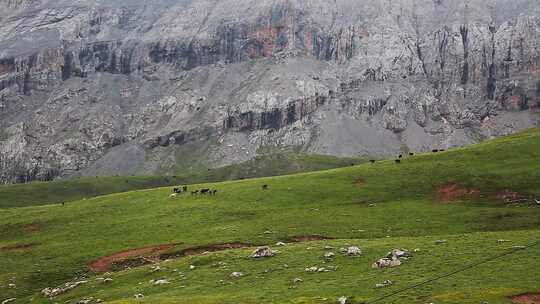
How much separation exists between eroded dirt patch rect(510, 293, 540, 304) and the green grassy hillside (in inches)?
17.1

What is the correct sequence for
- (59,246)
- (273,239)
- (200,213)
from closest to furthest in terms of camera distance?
(273,239), (59,246), (200,213)

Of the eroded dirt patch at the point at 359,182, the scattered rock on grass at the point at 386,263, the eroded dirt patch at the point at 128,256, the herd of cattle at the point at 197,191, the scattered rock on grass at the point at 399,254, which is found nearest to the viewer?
the scattered rock on grass at the point at 386,263

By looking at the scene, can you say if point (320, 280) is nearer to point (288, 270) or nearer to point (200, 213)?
point (288, 270)

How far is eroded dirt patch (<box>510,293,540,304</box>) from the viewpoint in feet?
113

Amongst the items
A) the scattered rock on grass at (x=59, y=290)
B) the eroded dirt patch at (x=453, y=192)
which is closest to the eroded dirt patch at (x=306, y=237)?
the eroded dirt patch at (x=453, y=192)

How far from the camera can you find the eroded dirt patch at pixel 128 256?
64.9 metres

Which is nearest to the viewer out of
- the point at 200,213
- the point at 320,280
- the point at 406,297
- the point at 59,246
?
the point at 406,297

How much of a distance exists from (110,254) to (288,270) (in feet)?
95.3

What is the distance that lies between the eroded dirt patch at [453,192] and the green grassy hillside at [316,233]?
270 millimetres

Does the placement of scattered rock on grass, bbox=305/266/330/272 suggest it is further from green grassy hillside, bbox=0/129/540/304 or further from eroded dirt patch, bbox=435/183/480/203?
eroded dirt patch, bbox=435/183/480/203

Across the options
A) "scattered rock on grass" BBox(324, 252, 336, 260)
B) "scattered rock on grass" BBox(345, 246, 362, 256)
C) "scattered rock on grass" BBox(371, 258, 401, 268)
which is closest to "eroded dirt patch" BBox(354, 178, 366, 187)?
"scattered rock on grass" BBox(345, 246, 362, 256)

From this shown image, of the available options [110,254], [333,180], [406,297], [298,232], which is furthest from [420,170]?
[406,297]

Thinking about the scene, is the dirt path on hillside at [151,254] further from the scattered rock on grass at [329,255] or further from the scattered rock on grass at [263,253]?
the scattered rock on grass at [329,255]

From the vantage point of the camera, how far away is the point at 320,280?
43.8 metres
